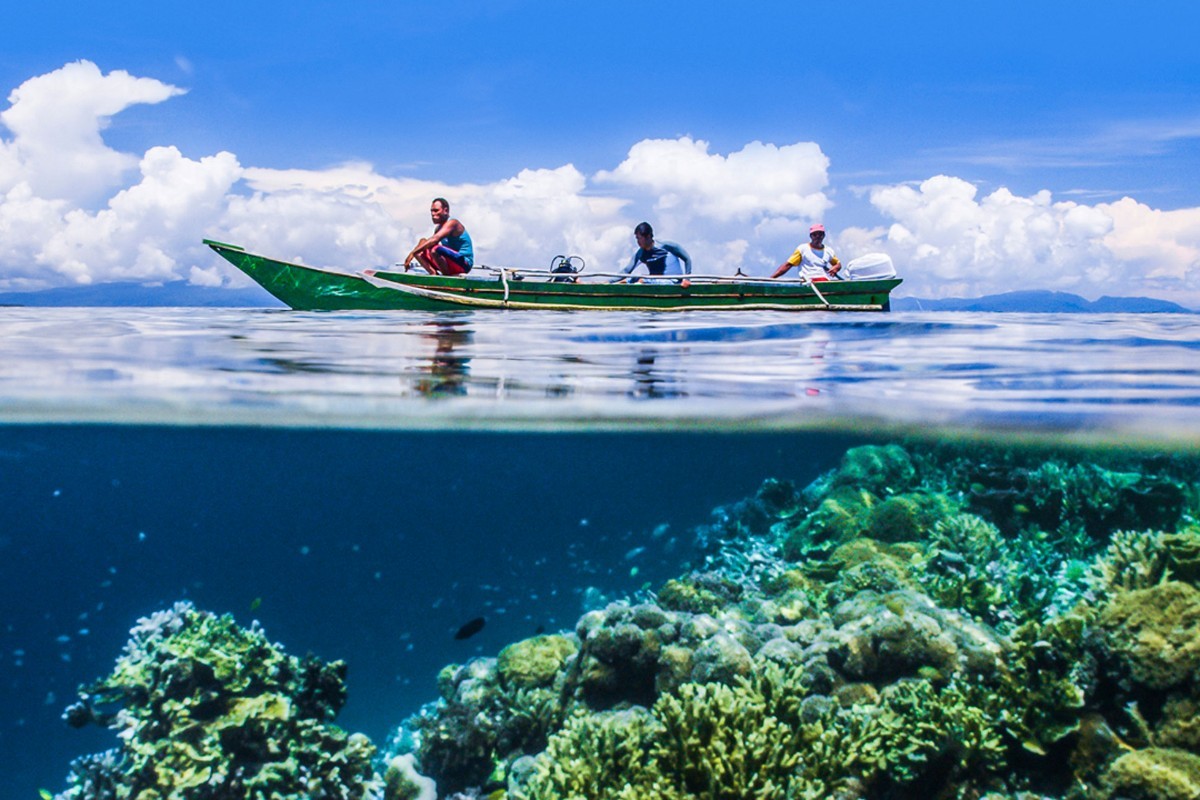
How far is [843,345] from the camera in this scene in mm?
11898

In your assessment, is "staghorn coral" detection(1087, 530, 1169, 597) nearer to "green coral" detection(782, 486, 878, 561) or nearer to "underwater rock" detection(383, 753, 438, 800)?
"green coral" detection(782, 486, 878, 561)

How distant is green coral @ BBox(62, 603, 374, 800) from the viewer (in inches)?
288

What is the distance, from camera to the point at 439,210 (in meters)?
16.4

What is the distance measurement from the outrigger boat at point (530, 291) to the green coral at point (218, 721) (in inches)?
349

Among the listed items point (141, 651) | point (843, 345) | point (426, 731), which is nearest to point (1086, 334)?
point (843, 345)

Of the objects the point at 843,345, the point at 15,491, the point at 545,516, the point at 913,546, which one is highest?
the point at 843,345

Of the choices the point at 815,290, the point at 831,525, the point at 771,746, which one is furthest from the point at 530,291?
the point at 771,746

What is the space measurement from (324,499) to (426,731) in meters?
19.1

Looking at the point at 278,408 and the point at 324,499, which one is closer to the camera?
the point at 278,408

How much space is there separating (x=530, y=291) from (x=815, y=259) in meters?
6.36

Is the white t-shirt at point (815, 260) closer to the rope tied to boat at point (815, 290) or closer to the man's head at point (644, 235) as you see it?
the rope tied to boat at point (815, 290)

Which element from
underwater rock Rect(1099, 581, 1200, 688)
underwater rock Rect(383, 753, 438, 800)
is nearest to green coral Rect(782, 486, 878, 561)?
underwater rock Rect(1099, 581, 1200, 688)

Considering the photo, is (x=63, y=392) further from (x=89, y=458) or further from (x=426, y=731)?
(x=89, y=458)

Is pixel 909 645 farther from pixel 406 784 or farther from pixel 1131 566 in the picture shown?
→ pixel 406 784
